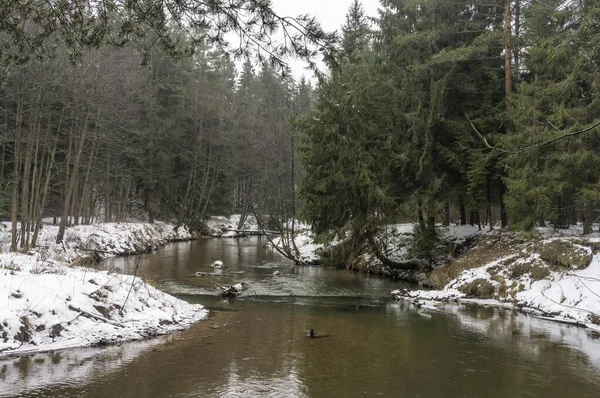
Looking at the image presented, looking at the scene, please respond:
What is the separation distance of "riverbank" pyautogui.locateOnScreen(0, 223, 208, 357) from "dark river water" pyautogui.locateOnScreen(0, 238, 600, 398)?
41 cm

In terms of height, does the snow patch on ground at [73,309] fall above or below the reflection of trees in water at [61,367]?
above

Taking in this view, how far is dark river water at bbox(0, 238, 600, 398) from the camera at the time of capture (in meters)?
6.41

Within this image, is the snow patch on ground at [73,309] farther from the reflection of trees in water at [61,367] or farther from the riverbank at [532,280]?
the riverbank at [532,280]

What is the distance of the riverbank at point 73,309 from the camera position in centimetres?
759

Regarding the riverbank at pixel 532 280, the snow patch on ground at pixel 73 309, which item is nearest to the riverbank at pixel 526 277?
the riverbank at pixel 532 280

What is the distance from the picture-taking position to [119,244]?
2441cm

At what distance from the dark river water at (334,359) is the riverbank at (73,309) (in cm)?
41

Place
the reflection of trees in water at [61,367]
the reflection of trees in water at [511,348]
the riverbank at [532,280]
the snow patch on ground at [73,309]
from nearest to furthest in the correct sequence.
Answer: the reflection of trees in water at [61,367] → the reflection of trees in water at [511,348] → the snow patch on ground at [73,309] → the riverbank at [532,280]

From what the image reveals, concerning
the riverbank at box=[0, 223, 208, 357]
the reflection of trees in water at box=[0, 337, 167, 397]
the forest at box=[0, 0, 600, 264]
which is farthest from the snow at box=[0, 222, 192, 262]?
the reflection of trees in water at box=[0, 337, 167, 397]

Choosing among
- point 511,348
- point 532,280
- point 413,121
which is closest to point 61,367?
point 511,348

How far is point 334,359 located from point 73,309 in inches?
194

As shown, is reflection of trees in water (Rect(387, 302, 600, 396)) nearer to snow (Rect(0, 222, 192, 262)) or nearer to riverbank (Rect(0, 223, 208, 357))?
riverbank (Rect(0, 223, 208, 357))

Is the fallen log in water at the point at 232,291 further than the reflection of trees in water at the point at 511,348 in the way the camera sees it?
Yes

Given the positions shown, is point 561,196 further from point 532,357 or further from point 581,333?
point 532,357
